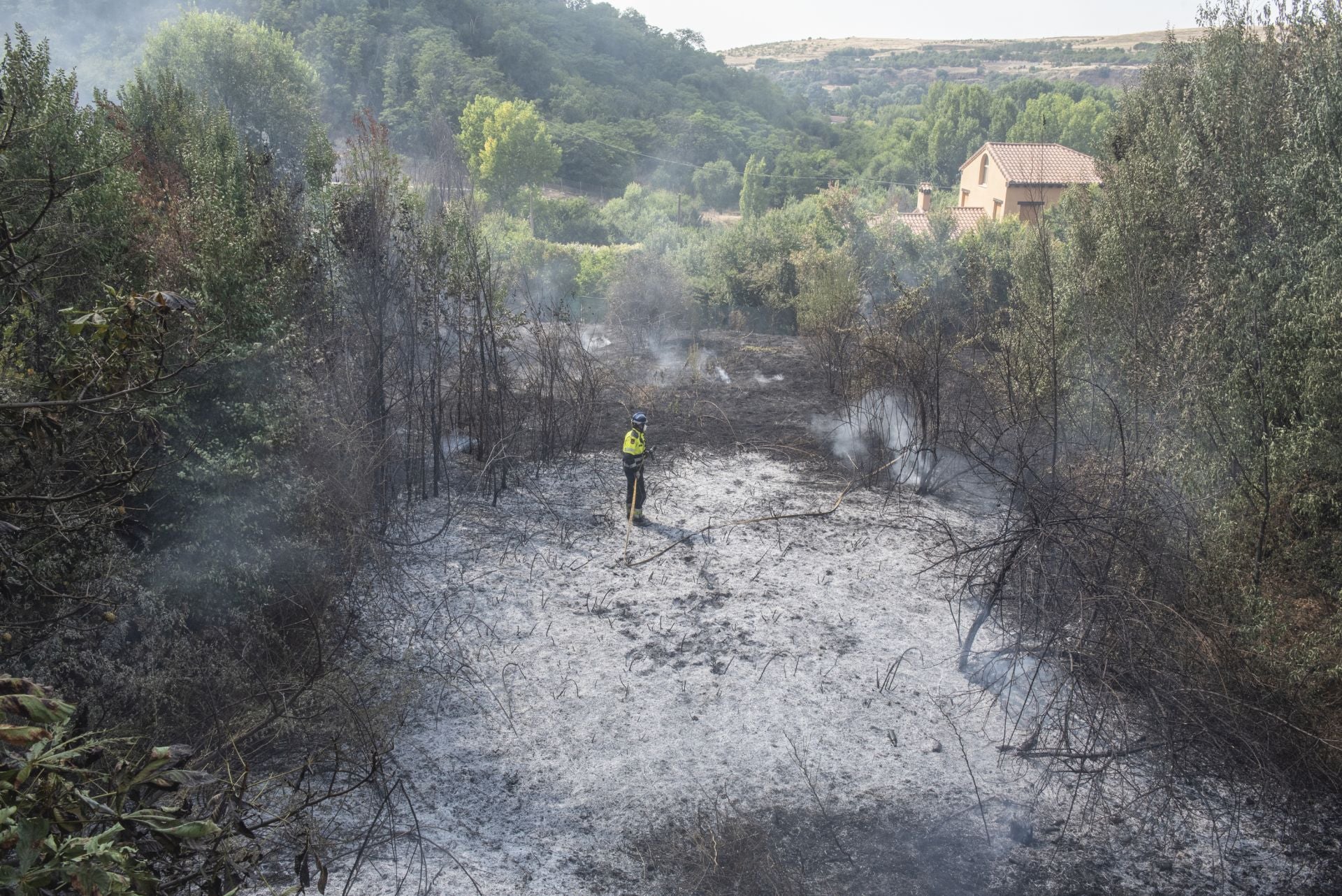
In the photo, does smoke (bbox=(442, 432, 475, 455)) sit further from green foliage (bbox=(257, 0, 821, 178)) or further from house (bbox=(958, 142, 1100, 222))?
green foliage (bbox=(257, 0, 821, 178))

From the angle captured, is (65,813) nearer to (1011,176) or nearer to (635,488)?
(635,488)

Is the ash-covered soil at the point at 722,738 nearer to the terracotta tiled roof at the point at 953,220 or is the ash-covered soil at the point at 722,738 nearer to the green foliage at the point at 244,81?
the terracotta tiled roof at the point at 953,220

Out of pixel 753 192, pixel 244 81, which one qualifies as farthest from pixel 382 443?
pixel 753 192

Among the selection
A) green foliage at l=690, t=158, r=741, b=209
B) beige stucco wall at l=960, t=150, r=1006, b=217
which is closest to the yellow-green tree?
green foliage at l=690, t=158, r=741, b=209

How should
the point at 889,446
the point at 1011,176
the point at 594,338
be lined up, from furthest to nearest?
the point at 1011,176
the point at 594,338
the point at 889,446

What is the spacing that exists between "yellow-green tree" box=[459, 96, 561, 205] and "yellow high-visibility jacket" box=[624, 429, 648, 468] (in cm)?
3473

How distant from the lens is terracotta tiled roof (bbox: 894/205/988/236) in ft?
91.7

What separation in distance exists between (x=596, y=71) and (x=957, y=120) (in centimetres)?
2968

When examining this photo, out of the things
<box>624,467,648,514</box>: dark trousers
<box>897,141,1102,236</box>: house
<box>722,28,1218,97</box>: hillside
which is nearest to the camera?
<box>624,467,648,514</box>: dark trousers

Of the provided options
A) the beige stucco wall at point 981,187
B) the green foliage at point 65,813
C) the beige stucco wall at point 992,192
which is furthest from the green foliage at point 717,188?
the green foliage at point 65,813

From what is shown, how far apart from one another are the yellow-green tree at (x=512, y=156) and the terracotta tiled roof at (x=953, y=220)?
738 inches

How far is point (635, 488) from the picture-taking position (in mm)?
11883

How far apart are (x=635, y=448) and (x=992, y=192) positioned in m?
34.4

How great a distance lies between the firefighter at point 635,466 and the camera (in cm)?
1168
